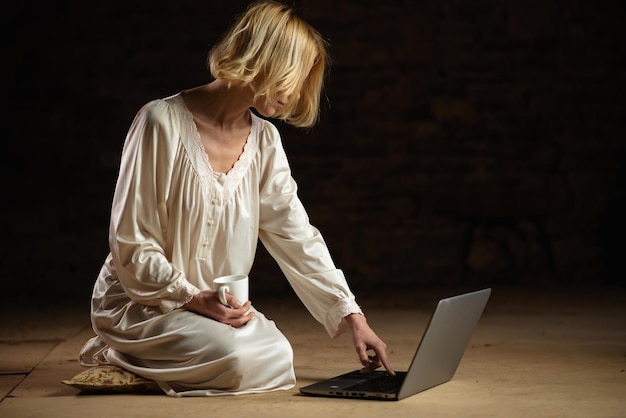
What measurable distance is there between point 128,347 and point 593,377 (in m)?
1.44

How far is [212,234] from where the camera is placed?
2.93 metres

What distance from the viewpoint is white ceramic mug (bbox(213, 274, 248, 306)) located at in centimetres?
274

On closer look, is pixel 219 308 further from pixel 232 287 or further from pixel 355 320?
pixel 355 320

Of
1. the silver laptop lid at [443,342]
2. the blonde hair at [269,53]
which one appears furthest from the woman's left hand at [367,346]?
the blonde hair at [269,53]

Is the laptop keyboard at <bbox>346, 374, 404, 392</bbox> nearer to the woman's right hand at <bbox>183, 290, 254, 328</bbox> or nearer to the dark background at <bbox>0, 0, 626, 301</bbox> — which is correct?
the woman's right hand at <bbox>183, 290, 254, 328</bbox>

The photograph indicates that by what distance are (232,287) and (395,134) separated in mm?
3624

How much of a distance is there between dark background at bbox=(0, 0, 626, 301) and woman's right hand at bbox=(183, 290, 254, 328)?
3210 mm

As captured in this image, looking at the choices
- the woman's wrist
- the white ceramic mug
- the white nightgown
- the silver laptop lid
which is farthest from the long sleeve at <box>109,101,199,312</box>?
the silver laptop lid

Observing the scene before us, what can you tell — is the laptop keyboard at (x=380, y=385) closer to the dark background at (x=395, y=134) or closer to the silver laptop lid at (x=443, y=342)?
the silver laptop lid at (x=443, y=342)

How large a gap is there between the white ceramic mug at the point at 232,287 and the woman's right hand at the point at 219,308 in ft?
0.04

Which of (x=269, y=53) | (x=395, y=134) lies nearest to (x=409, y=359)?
(x=269, y=53)

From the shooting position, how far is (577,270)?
20.9ft

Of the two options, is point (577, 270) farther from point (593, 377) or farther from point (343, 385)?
point (343, 385)

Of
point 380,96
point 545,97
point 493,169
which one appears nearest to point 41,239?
point 380,96
